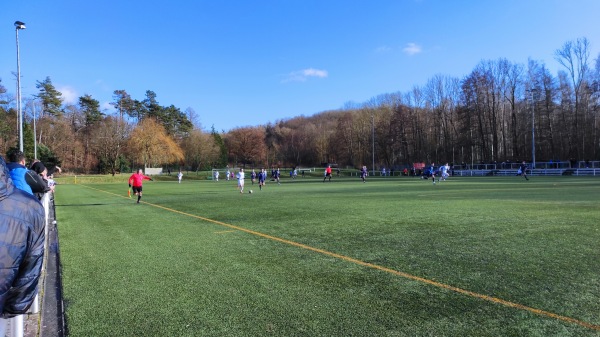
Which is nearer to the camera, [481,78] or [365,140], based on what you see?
[481,78]

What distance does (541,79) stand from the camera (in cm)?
6356

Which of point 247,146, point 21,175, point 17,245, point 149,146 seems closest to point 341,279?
point 17,245

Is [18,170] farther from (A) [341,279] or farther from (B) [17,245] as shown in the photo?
(A) [341,279]

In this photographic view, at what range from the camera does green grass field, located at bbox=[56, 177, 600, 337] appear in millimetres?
3979

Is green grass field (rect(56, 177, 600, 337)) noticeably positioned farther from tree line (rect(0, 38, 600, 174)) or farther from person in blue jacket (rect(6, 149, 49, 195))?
tree line (rect(0, 38, 600, 174))

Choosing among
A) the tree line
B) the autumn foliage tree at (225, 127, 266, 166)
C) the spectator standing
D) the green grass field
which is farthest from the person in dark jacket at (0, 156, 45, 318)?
the autumn foliage tree at (225, 127, 266, 166)

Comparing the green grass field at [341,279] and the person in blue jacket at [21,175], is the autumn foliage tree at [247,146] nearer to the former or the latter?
the green grass field at [341,279]

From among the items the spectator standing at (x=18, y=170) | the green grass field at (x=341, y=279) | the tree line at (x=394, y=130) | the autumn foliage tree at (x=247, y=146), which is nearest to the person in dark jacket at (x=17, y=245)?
the green grass field at (x=341, y=279)

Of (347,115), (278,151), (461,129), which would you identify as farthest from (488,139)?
(278,151)

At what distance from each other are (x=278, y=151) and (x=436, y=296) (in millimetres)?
109966

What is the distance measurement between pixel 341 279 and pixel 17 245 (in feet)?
13.8

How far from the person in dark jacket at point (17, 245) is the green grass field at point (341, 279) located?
1755 millimetres

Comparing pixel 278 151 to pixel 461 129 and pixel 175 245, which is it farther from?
pixel 175 245

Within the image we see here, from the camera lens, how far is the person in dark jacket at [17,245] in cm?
215
